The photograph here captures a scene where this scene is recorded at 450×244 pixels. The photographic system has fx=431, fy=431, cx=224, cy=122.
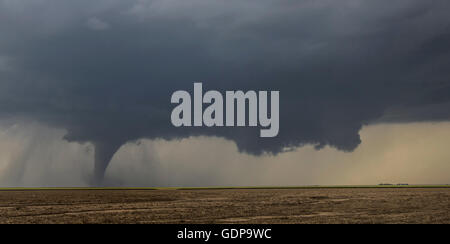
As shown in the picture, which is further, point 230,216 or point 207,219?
point 230,216

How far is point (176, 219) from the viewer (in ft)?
131
